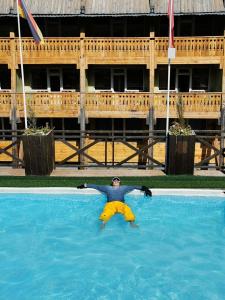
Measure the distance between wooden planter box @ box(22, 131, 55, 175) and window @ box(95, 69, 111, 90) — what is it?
1028 cm

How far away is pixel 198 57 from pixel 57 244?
1497cm

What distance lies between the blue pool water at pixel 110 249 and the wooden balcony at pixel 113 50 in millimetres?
11155

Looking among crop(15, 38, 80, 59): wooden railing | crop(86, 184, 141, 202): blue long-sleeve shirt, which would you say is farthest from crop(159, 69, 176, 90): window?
crop(86, 184, 141, 202): blue long-sleeve shirt

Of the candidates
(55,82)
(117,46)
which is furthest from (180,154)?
(55,82)

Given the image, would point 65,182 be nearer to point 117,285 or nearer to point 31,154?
point 31,154

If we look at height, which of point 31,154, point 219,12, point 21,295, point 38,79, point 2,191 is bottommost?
point 21,295

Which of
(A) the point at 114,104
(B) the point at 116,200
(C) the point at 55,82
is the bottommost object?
(B) the point at 116,200

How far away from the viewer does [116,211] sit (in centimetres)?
1323

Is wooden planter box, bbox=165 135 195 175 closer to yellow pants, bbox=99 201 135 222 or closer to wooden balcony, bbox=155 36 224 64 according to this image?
yellow pants, bbox=99 201 135 222

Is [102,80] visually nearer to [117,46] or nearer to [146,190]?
[117,46]

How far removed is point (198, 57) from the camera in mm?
22422

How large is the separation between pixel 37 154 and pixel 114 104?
7986 mm

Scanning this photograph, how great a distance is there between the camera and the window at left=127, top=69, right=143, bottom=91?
990 inches

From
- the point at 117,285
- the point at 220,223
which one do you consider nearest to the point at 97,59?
the point at 220,223
